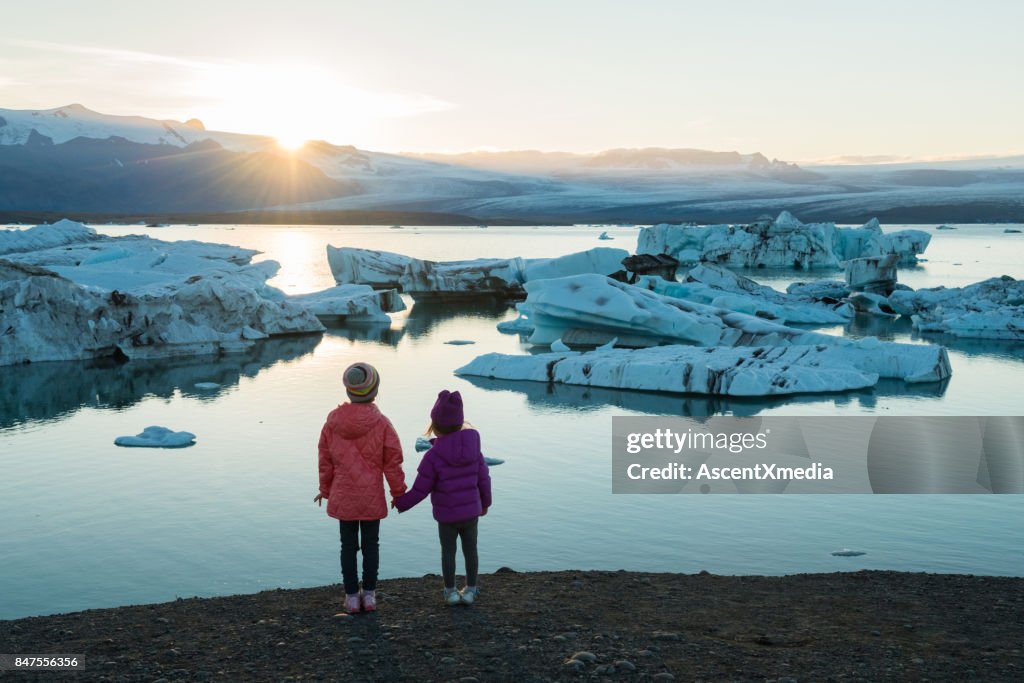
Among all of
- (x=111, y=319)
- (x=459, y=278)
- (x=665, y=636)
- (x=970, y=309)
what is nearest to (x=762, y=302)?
(x=970, y=309)

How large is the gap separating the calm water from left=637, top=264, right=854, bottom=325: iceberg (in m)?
6.05

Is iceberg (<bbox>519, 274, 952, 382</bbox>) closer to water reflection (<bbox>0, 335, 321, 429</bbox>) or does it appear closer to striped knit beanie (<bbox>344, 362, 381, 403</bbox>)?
water reflection (<bbox>0, 335, 321, 429</bbox>)

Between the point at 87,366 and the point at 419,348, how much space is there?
5969mm

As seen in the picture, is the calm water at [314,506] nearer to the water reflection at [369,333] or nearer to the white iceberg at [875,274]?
the water reflection at [369,333]

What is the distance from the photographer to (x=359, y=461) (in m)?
5.15

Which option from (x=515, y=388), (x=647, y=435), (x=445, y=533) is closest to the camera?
(x=445, y=533)

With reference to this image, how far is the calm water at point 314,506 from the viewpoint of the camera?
7.52 metres

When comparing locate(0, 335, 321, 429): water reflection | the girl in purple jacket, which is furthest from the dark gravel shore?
locate(0, 335, 321, 429): water reflection

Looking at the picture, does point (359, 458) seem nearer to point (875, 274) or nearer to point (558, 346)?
point (558, 346)

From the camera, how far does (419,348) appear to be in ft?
67.5

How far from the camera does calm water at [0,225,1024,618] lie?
7516mm

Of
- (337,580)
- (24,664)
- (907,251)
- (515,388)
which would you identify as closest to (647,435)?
(515,388)

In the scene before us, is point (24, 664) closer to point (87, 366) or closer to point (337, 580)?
point (337, 580)

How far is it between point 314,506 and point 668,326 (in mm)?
10233
